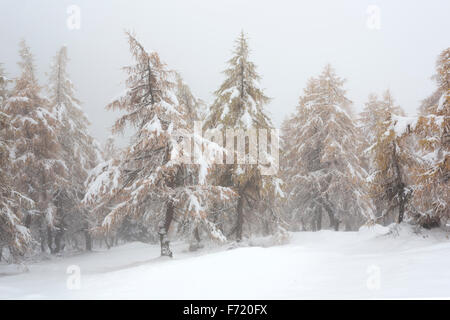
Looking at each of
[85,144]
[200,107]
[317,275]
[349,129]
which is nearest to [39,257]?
[85,144]

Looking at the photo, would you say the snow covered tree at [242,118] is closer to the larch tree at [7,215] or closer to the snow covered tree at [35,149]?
the larch tree at [7,215]

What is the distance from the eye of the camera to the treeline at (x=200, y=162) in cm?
1029

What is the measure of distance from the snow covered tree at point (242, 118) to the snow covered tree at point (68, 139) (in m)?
11.4

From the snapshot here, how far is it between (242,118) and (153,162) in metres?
4.82

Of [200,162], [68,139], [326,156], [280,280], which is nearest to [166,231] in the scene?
[200,162]

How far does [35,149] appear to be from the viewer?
1605 cm

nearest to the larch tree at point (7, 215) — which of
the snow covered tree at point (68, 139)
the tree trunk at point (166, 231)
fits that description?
the tree trunk at point (166, 231)

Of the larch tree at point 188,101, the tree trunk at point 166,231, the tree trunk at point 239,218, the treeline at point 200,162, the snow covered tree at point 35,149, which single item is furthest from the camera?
the larch tree at point 188,101

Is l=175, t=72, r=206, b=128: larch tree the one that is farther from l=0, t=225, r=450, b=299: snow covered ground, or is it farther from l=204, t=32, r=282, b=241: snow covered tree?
l=0, t=225, r=450, b=299: snow covered ground

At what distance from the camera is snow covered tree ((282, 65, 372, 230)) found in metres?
17.6

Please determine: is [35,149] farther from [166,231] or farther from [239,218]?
[239,218]

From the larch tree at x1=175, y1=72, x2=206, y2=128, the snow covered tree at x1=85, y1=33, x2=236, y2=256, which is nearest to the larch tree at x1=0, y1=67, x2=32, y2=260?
the snow covered tree at x1=85, y1=33, x2=236, y2=256
